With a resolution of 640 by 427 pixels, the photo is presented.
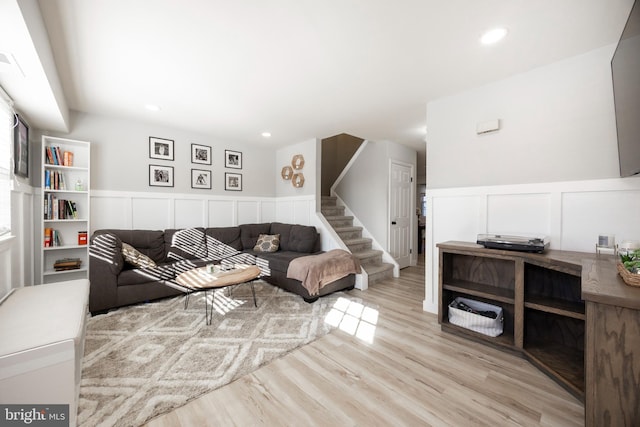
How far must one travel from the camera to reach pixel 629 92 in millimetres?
1419

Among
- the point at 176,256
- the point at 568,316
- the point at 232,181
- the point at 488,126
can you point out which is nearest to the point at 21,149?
the point at 176,256

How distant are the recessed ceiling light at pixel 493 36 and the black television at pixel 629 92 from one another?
59 cm

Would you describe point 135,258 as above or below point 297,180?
below

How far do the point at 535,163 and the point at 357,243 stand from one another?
277 centimetres

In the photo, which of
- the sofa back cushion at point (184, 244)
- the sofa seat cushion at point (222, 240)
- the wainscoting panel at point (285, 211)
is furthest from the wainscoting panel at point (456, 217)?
the sofa back cushion at point (184, 244)

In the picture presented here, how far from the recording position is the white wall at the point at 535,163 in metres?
1.86

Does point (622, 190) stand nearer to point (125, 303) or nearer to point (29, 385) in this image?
point (29, 385)

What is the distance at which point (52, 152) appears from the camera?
297cm

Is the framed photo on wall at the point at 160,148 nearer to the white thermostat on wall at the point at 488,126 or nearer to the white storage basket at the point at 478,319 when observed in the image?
the white thermostat on wall at the point at 488,126

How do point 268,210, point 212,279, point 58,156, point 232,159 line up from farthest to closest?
point 268,210, point 232,159, point 58,156, point 212,279

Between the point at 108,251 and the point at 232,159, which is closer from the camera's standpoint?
the point at 108,251

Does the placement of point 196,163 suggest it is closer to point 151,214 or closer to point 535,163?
point 151,214

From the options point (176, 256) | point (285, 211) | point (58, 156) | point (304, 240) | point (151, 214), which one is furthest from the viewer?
point (285, 211)

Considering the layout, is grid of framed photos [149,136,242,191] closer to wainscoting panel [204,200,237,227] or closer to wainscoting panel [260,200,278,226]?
wainscoting panel [204,200,237,227]
